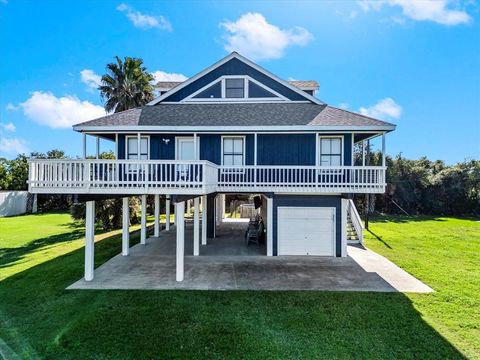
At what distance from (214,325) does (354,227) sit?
38.6 feet

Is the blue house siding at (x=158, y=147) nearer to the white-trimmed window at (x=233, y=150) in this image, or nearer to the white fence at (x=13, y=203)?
the white-trimmed window at (x=233, y=150)

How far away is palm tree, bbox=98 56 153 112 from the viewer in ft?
76.0

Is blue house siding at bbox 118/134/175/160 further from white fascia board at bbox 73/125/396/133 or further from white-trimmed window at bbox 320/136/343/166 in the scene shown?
white-trimmed window at bbox 320/136/343/166

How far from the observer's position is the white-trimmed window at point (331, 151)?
1227 centimetres

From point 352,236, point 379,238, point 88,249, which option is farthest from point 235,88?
point 379,238

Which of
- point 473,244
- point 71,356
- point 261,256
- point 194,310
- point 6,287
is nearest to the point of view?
point 71,356

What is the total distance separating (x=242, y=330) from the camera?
6.39 m

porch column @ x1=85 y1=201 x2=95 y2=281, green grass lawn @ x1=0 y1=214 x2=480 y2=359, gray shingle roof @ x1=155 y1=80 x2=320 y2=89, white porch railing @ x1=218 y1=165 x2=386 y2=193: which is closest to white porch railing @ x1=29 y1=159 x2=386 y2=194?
white porch railing @ x1=218 y1=165 x2=386 y2=193

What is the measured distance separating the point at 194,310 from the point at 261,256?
18.4 ft

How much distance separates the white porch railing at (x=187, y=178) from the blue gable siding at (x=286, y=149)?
1.80 feet

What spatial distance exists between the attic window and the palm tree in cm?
1232

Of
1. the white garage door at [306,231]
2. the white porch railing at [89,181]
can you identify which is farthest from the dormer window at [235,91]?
the white porch railing at [89,181]

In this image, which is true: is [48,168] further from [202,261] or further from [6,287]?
[202,261]

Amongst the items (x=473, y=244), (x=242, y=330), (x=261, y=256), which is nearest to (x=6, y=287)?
(x=242, y=330)
